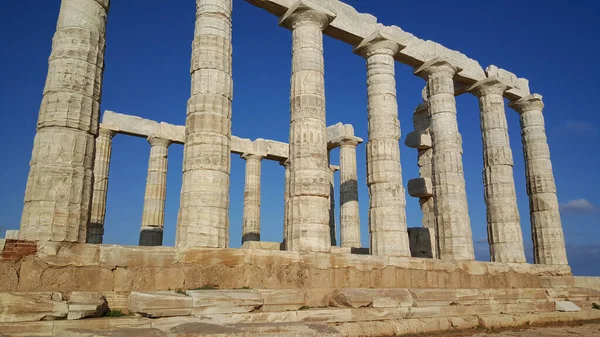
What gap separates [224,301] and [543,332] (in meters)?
8.73

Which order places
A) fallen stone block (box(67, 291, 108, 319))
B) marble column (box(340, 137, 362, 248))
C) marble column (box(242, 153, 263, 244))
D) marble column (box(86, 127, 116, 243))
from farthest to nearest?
marble column (box(242, 153, 263, 244))
marble column (box(340, 137, 362, 248))
marble column (box(86, 127, 116, 243))
fallen stone block (box(67, 291, 108, 319))

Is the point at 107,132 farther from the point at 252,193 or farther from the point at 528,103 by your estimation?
the point at 528,103

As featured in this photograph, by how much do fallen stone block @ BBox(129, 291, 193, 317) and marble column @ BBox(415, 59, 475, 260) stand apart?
11.6m

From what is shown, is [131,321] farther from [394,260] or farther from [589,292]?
[589,292]

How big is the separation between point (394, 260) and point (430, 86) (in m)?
8.55

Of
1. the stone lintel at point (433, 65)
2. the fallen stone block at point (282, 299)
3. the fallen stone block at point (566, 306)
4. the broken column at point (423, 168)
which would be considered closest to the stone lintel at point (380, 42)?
the stone lintel at point (433, 65)

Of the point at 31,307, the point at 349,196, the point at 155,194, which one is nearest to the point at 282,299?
the point at 31,307

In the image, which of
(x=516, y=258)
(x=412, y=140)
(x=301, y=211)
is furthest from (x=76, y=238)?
(x=412, y=140)

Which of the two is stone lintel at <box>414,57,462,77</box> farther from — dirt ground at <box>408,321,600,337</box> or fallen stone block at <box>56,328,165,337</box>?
fallen stone block at <box>56,328,165,337</box>

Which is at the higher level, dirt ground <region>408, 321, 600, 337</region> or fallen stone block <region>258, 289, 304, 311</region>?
fallen stone block <region>258, 289, 304, 311</region>

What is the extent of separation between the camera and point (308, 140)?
14.9 meters

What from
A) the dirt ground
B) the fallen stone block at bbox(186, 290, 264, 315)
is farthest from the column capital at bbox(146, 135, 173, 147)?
the dirt ground

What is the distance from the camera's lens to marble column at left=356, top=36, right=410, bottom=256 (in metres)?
16.0

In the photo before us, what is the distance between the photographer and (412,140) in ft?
81.7
